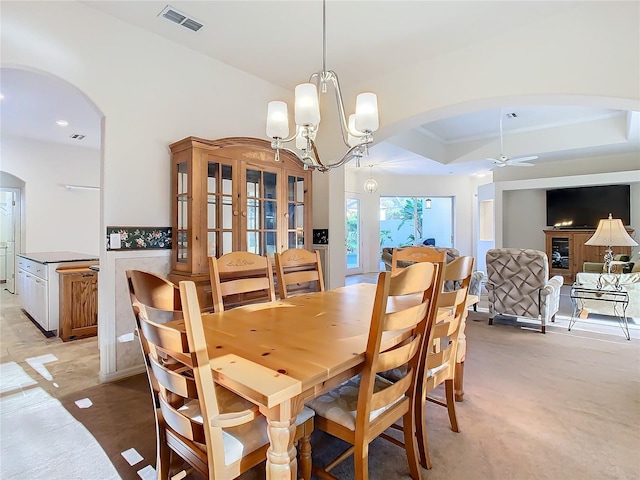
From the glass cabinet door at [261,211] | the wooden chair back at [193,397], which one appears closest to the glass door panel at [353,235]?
the glass cabinet door at [261,211]

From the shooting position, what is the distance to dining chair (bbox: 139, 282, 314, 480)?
0.97 m

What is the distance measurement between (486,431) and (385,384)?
89cm

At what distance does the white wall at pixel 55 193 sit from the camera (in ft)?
18.5

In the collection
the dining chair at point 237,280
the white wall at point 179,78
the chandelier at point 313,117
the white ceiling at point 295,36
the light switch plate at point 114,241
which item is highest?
the white ceiling at point 295,36

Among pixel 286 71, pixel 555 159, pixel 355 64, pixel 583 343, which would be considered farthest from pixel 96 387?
pixel 555 159

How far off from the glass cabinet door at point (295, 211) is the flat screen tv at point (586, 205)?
6959mm

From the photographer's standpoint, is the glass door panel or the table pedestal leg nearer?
the table pedestal leg

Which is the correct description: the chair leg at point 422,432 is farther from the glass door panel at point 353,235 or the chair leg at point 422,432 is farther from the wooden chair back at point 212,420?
the glass door panel at point 353,235

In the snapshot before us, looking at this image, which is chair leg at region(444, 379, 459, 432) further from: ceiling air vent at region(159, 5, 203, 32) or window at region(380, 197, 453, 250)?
window at region(380, 197, 453, 250)

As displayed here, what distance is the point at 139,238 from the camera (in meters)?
2.83

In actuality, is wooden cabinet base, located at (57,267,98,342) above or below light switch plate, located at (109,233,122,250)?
below

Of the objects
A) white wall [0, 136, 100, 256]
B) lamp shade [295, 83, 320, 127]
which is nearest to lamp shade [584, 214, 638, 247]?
lamp shade [295, 83, 320, 127]

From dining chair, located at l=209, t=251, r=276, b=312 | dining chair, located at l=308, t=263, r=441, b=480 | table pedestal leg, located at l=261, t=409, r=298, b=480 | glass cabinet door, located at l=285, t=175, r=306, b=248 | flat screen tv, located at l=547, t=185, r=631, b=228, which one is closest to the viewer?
table pedestal leg, located at l=261, t=409, r=298, b=480

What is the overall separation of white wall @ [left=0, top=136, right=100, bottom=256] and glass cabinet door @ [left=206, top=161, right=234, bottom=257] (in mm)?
4761
